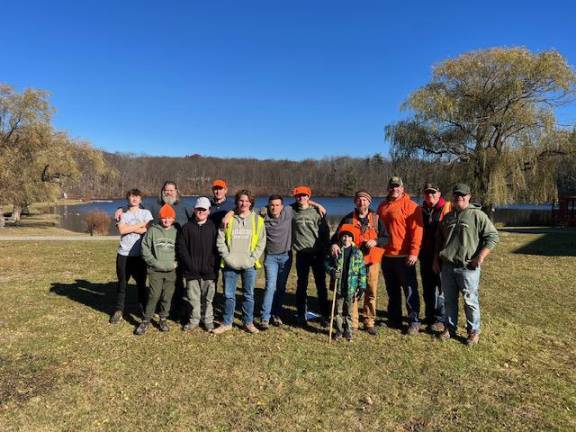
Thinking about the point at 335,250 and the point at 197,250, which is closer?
the point at 335,250

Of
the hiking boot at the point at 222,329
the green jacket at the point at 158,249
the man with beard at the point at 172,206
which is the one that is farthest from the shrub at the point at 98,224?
the hiking boot at the point at 222,329

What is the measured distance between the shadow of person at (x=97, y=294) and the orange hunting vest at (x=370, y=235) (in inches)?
135

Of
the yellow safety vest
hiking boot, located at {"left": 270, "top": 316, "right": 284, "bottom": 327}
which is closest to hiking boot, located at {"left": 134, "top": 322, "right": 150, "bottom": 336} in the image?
the yellow safety vest

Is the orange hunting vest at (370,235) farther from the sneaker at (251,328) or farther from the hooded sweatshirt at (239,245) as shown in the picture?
the sneaker at (251,328)

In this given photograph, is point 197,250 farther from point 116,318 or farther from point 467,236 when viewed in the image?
point 467,236

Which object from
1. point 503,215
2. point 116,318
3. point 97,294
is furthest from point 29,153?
point 503,215

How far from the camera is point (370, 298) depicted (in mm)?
5812

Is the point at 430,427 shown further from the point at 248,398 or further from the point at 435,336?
the point at 435,336

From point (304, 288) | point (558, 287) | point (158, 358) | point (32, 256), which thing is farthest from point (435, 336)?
point (32, 256)

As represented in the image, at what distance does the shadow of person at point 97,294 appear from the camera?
679 centimetres

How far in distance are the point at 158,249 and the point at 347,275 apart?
253 cm

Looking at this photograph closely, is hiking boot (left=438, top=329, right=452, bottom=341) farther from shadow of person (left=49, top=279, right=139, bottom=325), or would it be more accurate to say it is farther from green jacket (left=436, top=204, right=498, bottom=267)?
shadow of person (left=49, top=279, right=139, bottom=325)

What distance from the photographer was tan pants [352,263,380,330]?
571cm

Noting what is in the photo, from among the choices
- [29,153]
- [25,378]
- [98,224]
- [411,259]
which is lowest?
[98,224]
